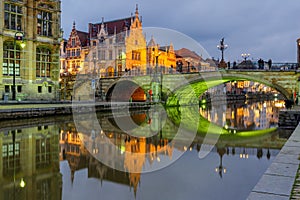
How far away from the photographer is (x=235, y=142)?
517 inches

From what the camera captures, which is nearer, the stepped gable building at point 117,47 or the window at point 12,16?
the window at point 12,16

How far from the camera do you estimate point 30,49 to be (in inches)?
1196

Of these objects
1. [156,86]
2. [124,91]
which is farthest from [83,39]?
[156,86]

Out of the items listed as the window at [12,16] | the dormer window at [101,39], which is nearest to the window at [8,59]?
the window at [12,16]

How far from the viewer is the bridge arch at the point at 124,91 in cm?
4146

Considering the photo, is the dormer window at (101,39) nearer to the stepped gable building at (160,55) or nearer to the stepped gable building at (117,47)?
the stepped gable building at (117,47)

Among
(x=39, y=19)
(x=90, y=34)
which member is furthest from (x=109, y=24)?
(x=39, y=19)

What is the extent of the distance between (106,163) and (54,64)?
2665 cm

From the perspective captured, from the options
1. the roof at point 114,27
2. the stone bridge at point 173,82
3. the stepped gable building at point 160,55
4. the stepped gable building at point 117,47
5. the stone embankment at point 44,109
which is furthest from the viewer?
the stepped gable building at point 160,55

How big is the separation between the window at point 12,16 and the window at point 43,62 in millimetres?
3212

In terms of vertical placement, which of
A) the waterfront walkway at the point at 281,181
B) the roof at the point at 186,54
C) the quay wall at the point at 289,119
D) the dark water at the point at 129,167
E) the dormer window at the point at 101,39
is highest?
the roof at the point at 186,54

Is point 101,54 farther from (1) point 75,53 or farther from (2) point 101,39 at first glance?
(1) point 75,53

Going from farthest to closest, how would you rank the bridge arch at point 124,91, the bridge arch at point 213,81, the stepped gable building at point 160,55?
the stepped gable building at point 160,55 < the bridge arch at point 124,91 < the bridge arch at point 213,81

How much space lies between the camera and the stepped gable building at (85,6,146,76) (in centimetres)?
5616
